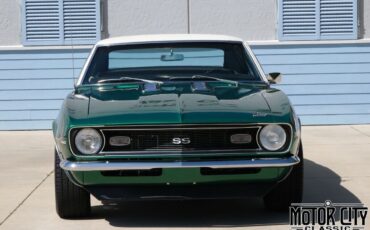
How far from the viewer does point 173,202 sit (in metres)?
6.36

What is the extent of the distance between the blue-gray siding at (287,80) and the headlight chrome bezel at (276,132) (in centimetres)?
623

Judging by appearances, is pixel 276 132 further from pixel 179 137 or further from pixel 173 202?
pixel 173 202

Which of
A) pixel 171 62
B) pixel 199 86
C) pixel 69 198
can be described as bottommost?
pixel 69 198

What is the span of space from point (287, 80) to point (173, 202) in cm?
552

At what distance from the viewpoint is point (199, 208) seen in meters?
6.13

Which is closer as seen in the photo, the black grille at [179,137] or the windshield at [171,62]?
the black grille at [179,137]

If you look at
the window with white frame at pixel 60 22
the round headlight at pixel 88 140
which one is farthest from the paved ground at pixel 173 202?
the window with white frame at pixel 60 22

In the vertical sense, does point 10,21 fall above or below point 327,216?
above

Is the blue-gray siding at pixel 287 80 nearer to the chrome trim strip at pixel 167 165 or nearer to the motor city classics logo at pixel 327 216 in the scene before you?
the motor city classics logo at pixel 327 216

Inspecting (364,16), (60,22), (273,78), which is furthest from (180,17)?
(273,78)

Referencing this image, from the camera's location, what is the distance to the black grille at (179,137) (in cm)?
523

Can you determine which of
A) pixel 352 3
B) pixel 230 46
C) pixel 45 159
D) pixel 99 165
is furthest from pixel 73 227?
pixel 352 3

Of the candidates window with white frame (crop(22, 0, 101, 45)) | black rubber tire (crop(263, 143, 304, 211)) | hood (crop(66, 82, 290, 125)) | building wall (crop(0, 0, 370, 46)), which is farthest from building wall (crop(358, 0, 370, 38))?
black rubber tire (crop(263, 143, 304, 211))

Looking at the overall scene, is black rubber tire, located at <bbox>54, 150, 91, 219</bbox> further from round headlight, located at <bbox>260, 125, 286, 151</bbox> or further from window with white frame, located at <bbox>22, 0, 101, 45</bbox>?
window with white frame, located at <bbox>22, 0, 101, 45</bbox>
